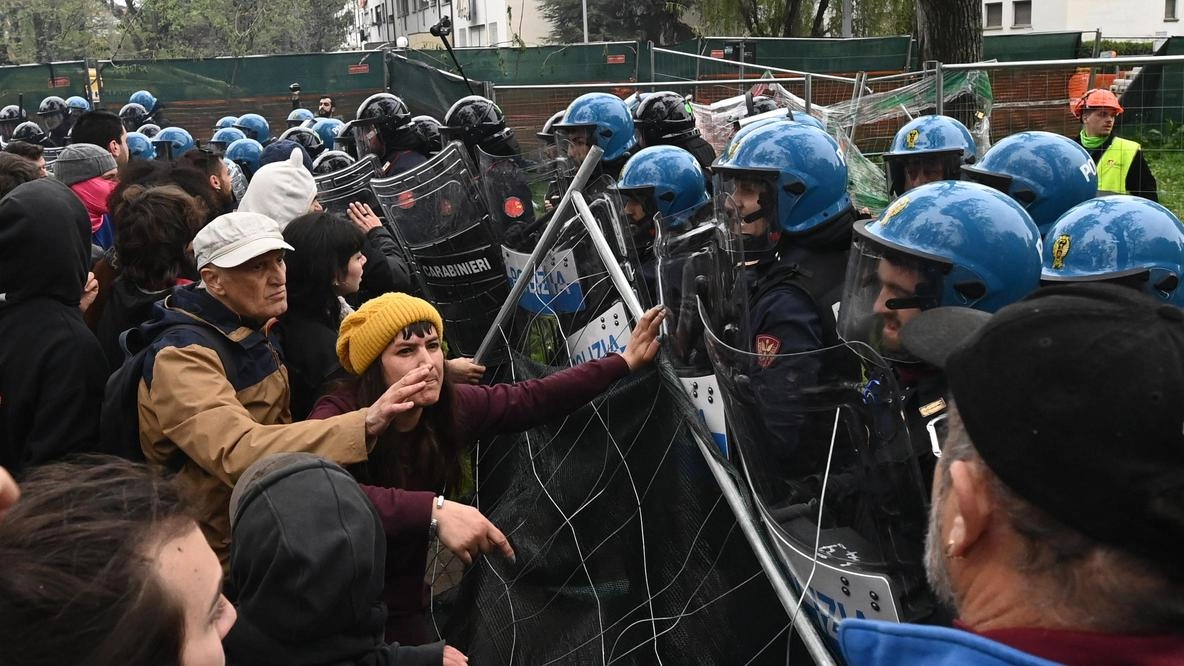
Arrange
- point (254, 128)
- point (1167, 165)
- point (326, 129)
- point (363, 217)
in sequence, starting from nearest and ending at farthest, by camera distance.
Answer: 1. point (363, 217)
2. point (1167, 165)
3. point (326, 129)
4. point (254, 128)

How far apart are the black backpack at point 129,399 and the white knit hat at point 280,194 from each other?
195cm

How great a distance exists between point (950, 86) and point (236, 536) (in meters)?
11.0

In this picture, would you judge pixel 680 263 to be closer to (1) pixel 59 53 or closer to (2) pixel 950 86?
(2) pixel 950 86

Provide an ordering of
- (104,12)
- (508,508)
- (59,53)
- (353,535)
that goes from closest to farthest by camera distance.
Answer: (353,535), (508,508), (59,53), (104,12)

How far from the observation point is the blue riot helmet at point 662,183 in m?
5.30

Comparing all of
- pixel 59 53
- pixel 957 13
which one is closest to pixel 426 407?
pixel 957 13

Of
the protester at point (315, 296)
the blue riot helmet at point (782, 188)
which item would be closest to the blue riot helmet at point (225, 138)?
the protester at point (315, 296)

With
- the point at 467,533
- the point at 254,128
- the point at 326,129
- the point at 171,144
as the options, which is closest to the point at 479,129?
the point at 467,533

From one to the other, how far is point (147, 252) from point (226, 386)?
1227 mm

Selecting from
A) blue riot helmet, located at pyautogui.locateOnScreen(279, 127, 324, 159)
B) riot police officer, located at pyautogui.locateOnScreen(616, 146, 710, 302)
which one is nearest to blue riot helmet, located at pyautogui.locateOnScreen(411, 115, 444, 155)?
blue riot helmet, located at pyautogui.locateOnScreen(279, 127, 324, 159)

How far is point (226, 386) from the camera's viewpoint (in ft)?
10.2

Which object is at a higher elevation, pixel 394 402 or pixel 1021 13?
pixel 1021 13

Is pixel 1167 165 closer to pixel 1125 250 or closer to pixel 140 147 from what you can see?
pixel 1125 250

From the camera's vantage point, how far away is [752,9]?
3491 cm
